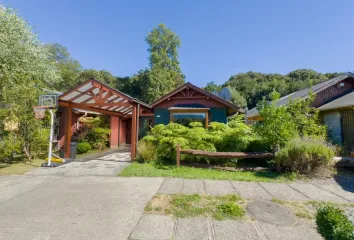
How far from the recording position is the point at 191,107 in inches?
512

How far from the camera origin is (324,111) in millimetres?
12555

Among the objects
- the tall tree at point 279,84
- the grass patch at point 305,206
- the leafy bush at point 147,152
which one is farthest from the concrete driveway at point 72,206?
the tall tree at point 279,84

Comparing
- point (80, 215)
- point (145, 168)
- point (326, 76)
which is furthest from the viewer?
point (326, 76)

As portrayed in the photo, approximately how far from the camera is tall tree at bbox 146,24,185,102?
30.5 meters

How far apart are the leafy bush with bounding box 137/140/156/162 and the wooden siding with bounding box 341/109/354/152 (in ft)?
36.2

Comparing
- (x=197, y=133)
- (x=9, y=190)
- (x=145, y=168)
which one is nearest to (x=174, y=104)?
(x=197, y=133)

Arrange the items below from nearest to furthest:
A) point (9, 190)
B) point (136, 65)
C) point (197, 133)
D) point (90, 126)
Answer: point (9, 190)
point (197, 133)
point (90, 126)
point (136, 65)

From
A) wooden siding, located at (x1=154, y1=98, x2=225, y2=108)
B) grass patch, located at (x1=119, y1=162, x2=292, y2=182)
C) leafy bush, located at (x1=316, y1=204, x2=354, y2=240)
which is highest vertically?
wooden siding, located at (x1=154, y1=98, x2=225, y2=108)

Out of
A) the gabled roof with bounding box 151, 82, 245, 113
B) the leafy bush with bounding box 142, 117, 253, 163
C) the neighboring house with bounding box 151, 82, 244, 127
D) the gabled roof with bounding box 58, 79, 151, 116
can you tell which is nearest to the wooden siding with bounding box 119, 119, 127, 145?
the neighboring house with bounding box 151, 82, 244, 127

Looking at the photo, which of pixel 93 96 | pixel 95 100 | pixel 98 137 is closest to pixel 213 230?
pixel 95 100

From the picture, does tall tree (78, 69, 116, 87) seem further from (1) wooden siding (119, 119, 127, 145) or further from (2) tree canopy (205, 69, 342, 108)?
(2) tree canopy (205, 69, 342, 108)

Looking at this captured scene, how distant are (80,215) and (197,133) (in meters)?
5.95

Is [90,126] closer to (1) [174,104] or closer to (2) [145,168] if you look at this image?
(1) [174,104]

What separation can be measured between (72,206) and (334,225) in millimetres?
4974
